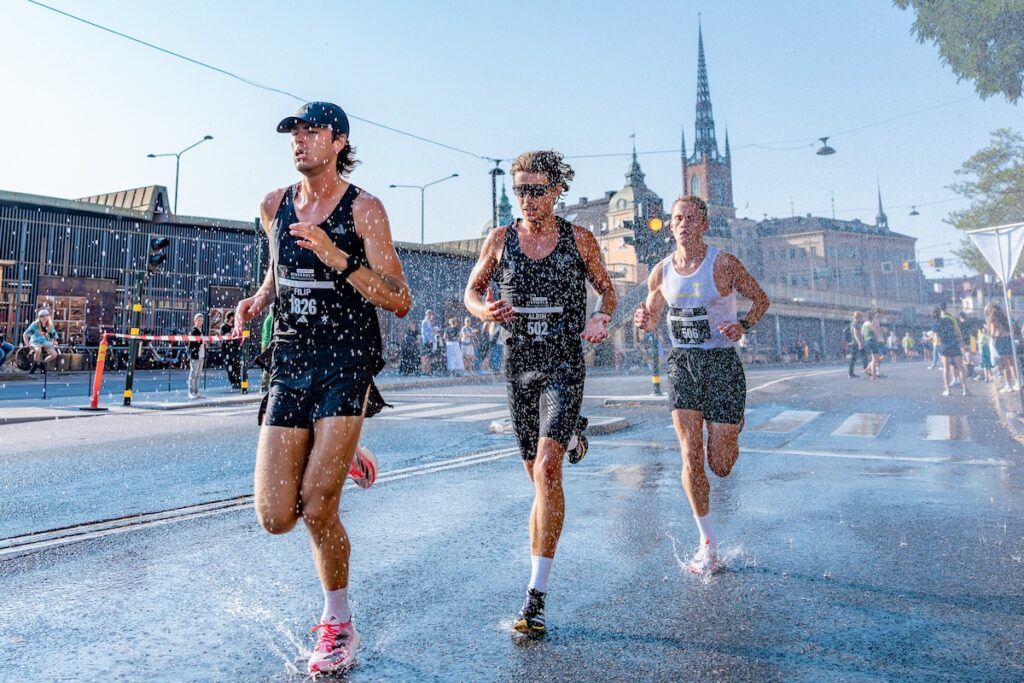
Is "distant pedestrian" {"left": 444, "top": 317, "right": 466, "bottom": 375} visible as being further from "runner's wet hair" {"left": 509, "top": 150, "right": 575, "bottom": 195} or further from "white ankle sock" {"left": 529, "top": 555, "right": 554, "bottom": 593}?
"white ankle sock" {"left": 529, "top": 555, "right": 554, "bottom": 593}

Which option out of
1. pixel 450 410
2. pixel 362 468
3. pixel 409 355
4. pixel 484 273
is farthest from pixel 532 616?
pixel 409 355

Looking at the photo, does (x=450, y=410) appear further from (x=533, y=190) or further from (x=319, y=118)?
(x=319, y=118)

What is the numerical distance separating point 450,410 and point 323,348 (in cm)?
1102

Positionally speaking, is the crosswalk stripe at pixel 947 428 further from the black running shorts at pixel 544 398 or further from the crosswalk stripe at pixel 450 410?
the black running shorts at pixel 544 398

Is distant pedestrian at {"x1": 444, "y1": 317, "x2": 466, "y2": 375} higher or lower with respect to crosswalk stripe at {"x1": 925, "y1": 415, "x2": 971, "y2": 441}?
higher

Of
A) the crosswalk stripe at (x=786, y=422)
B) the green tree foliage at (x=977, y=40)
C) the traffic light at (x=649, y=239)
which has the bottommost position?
the crosswalk stripe at (x=786, y=422)

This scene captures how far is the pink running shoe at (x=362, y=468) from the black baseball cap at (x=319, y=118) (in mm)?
1288

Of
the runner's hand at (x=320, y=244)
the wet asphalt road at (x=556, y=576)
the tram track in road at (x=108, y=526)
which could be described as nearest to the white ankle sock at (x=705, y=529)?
the wet asphalt road at (x=556, y=576)

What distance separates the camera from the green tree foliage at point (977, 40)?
1936 cm

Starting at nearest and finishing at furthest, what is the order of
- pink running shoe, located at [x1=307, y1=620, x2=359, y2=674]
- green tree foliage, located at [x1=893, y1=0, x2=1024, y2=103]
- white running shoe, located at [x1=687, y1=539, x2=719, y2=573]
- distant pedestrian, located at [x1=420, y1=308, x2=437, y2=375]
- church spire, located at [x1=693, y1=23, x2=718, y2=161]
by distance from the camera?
pink running shoe, located at [x1=307, y1=620, x2=359, y2=674] → white running shoe, located at [x1=687, y1=539, x2=719, y2=573] → green tree foliage, located at [x1=893, y1=0, x2=1024, y2=103] → distant pedestrian, located at [x1=420, y1=308, x2=437, y2=375] → church spire, located at [x1=693, y1=23, x2=718, y2=161]

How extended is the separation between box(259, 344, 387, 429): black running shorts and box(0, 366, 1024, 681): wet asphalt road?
2.92 feet

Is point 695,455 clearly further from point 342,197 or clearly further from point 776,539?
point 342,197

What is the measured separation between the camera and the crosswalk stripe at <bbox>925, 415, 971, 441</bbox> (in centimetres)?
1008

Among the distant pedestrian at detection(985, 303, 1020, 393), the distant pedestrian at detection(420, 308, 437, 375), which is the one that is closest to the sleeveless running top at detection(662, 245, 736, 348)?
the distant pedestrian at detection(985, 303, 1020, 393)
